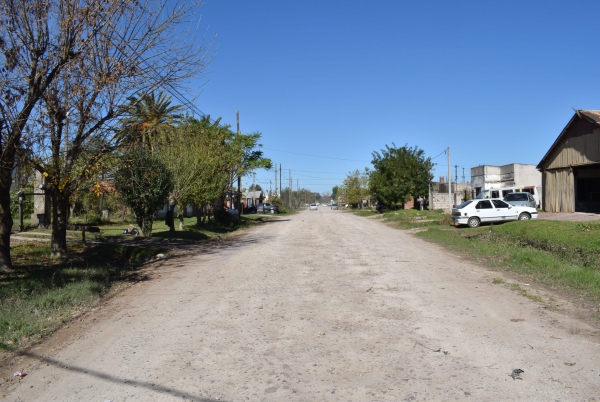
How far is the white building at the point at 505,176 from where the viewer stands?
169 feet

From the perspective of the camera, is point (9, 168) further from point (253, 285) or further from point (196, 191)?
point (196, 191)

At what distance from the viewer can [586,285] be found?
10.1m

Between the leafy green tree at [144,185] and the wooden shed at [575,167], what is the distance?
21.2 metres

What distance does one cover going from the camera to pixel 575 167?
93.0 ft

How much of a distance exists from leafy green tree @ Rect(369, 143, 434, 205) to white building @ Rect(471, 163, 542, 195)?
5.88m

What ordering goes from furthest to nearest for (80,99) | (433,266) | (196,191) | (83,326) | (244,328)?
(196,191) → (433,266) → (80,99) → (83,326) → (244,328)

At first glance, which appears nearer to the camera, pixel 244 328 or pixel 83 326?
pixel 244 328

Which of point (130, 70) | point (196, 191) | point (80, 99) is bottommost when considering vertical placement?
point (196, 191)

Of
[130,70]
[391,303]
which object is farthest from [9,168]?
[391,303]

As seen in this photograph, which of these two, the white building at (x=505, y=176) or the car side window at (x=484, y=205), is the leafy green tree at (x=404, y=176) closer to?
the white building at (x=505, y=176)

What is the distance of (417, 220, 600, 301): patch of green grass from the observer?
1090cm

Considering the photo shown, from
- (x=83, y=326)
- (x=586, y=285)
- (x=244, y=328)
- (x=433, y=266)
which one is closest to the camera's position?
(x=244, y=328)

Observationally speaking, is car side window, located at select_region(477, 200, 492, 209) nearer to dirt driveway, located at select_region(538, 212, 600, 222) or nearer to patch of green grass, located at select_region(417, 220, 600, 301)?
dirt driveway, located at select_region(538, 212, 600, 222)

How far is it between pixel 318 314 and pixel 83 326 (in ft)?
11.9
